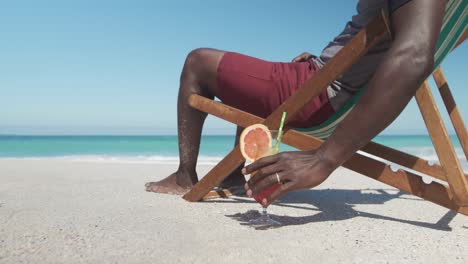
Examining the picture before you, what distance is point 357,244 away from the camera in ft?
6.05

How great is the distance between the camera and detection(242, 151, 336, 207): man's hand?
173cm

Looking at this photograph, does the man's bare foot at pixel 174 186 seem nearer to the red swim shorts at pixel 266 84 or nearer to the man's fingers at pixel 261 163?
the red swim shorts at pixel 266 84

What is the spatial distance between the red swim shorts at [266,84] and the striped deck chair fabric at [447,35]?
5 centimetres

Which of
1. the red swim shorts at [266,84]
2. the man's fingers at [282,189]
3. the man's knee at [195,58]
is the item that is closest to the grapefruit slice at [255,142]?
the man's fingers at [282,189]

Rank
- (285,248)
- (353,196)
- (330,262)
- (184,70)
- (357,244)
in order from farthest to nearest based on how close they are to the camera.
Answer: (353,196)
(184,70)
(357,244)
(285,248)
(330,262)

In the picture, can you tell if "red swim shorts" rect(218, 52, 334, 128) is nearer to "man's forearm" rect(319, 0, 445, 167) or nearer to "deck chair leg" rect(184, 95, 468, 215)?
"deck chair leg" rect(184, 95, 468, 215)

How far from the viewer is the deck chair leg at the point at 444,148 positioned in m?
2.02

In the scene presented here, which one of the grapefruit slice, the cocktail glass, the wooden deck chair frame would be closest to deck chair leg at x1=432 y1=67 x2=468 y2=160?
the wooden deck chair frame

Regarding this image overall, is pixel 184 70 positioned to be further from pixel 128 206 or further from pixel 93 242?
pixel 93 242

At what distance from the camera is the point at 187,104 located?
2.78 m

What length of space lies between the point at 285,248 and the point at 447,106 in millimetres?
1752

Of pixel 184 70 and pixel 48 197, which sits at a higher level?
pixel 184 70

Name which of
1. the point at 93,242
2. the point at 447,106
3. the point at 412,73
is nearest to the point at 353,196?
the point at 447,106

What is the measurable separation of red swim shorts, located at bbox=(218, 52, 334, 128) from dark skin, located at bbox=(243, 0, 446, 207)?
0.65 metres
